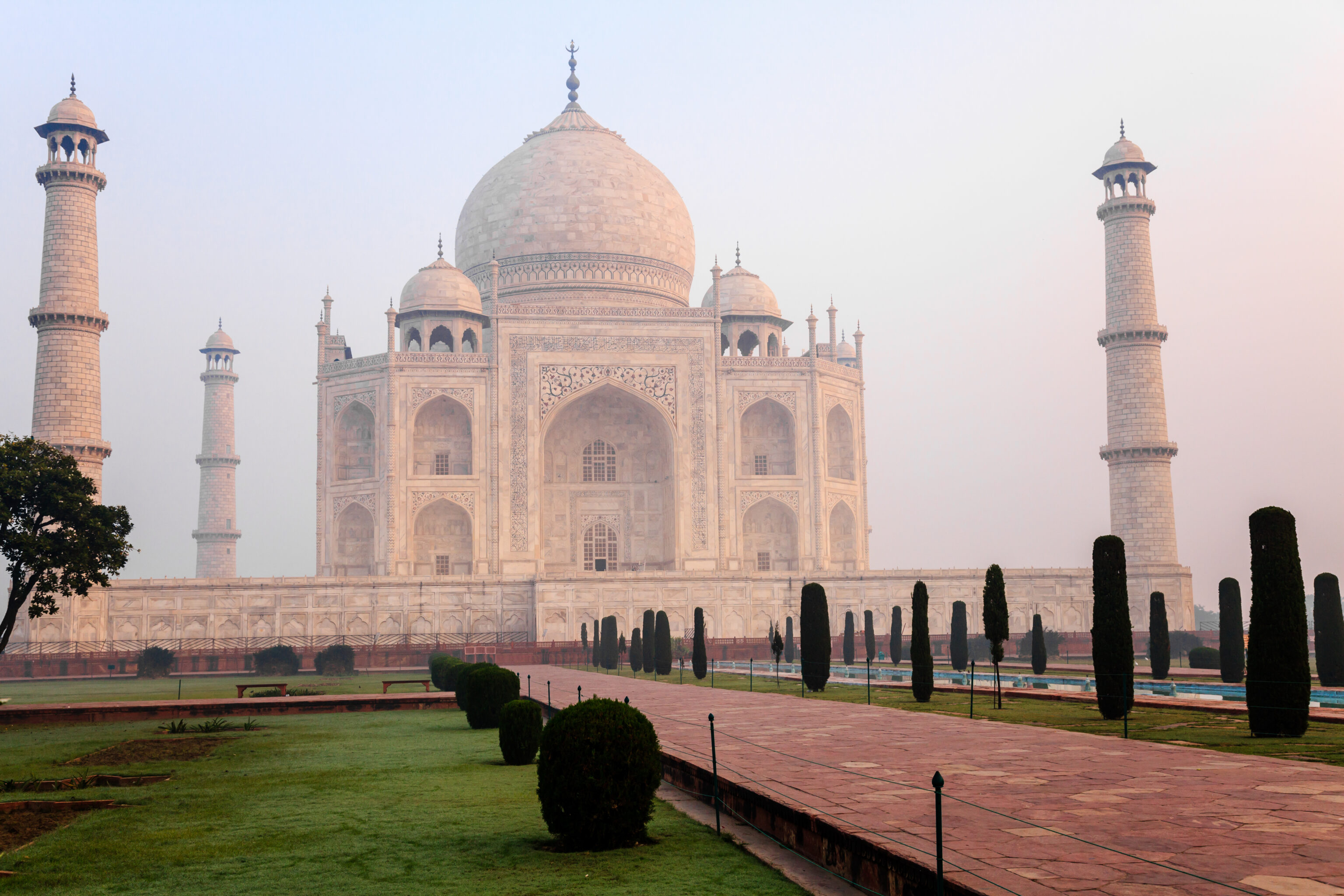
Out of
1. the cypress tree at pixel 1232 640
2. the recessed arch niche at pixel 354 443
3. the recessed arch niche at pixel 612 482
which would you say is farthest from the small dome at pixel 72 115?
the cypress tree at pixel 1232 640

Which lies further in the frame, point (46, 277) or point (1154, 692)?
point (46, 277)

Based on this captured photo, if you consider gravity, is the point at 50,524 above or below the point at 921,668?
above

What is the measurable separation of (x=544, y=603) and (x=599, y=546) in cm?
652

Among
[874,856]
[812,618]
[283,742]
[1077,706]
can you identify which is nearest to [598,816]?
[874,856]

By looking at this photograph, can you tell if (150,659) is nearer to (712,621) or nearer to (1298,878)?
(712,621)

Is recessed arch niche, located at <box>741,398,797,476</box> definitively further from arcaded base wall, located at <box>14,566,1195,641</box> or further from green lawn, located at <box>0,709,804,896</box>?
green lawn, located at <box>0,709,804,896</box>

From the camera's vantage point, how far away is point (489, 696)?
1355 centimetres

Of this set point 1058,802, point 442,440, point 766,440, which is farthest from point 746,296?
point 1058,802

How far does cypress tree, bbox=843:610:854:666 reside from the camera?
28.0 metres

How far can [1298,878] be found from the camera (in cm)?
450

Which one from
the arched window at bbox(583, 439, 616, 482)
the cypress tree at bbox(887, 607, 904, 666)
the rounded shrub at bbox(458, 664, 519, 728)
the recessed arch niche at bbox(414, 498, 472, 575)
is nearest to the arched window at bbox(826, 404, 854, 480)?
the arched window at bbox(583, 439, 616, 482)

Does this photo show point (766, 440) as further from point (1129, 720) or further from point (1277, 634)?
point (1277, 634)

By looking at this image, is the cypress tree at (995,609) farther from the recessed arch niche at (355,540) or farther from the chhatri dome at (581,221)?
the chhatri dome at (581,221)

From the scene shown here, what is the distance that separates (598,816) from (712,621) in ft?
84.4
